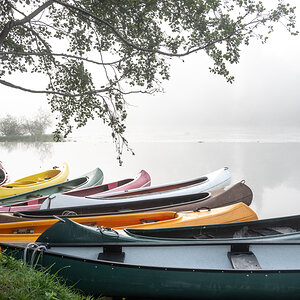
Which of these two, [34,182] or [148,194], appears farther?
[34,182]

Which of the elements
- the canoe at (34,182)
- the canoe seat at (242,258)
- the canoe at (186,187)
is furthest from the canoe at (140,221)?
the canoe at (34,182)

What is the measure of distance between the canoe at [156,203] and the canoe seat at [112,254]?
1.80 meters

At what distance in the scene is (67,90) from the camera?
25.8ft

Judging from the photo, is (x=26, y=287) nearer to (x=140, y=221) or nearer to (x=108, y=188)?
(x=140, y=221)

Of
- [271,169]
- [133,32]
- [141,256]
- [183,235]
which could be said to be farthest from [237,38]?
[271,169]

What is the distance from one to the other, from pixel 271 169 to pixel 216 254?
17.3 metres

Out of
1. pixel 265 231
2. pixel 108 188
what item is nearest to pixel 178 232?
pixel 265 231

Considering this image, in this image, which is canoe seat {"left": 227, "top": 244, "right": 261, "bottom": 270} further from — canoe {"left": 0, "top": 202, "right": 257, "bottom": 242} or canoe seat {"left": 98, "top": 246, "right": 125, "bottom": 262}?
canoe seat {"left": 98, "top": 246, "right": 125, "bottom": 262}

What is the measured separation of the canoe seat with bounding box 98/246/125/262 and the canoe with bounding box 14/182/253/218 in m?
1.80

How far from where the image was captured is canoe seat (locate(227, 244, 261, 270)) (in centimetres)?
396

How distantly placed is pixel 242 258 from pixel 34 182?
27.6ft

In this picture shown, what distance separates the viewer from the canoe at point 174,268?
12.2ft

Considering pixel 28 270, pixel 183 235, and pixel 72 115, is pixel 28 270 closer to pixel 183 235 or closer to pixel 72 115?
pixel 183 235

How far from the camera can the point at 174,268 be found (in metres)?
3.71
